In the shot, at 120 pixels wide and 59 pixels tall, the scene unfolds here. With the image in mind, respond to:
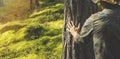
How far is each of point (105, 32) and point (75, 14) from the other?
1484 mm

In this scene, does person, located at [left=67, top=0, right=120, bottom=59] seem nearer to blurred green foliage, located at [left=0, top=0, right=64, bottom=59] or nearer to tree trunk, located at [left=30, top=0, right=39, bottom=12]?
blurred green foliage, located at [left=0, top=0, right=64, bottom=59]

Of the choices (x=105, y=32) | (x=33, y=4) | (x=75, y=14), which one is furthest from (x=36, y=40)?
(x=105, y=32)

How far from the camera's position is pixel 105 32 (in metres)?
4.99

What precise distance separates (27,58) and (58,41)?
124 centimetres

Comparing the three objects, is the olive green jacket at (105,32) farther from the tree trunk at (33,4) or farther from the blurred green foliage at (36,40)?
the tree trunk at (33,4)

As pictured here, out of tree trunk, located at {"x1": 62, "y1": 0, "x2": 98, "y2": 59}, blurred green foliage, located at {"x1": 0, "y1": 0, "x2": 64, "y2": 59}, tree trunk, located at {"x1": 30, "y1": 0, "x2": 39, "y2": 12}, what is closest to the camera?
tree trunk, located at {"x1": 62, "y1": 0, "x2": 98, "y2": 59}

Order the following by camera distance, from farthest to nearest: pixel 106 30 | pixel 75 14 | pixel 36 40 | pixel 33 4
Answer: pixel 33 4, pixel 36 40, pixel 75 14, pixel 106 30

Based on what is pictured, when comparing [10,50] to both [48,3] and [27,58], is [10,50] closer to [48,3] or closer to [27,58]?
[27,58]

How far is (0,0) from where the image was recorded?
2669 cm

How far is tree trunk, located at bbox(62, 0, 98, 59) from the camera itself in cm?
634

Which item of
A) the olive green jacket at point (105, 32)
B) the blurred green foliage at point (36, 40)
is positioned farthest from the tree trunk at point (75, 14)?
the blurred green foliage at point (36, 40)

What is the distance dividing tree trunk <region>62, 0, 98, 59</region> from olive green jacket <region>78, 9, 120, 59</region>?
3.90ft

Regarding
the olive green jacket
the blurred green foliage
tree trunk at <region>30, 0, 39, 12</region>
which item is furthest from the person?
tree trunk at <region>30, 0, 39, 12</region>

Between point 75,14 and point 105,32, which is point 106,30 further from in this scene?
point 75,14
